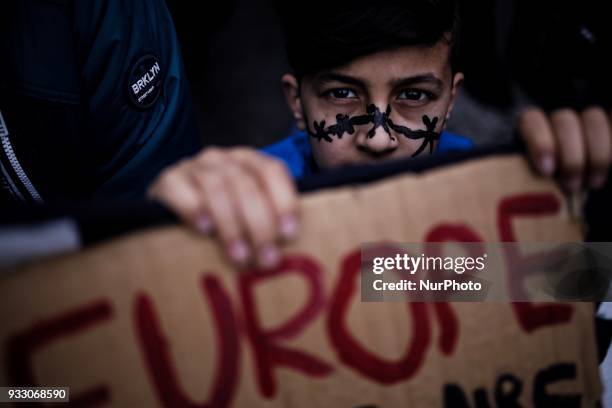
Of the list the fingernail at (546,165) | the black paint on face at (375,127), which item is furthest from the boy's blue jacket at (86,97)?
the fingernail at (546,165)

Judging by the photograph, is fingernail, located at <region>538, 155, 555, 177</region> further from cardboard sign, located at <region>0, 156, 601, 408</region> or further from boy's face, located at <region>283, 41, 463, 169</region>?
boy's face, located at <region>283, 41, 463, 169</region>

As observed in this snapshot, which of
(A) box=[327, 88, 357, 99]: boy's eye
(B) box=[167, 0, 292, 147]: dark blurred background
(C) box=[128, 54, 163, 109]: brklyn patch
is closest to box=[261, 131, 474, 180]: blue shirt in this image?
(A) box=[327, 88, 357, 99]: boy's eye

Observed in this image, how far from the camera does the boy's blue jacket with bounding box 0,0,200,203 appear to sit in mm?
786

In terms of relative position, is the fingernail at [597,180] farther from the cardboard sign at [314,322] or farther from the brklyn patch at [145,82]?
the brklyn patch at [145,82]

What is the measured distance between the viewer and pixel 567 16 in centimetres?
129

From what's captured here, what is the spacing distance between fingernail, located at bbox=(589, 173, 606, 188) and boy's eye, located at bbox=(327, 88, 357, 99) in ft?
1.63

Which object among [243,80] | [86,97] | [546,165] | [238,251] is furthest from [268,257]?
[243,80]

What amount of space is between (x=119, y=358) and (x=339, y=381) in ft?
0.83

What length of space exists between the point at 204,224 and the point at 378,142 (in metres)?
0.51

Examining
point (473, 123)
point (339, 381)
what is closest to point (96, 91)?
point (339, 381)

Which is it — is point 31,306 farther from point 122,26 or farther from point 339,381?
point 122,26

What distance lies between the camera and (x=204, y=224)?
40 centimetres

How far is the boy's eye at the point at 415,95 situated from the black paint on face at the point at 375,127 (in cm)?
4

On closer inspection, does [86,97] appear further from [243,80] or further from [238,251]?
[243,80]
